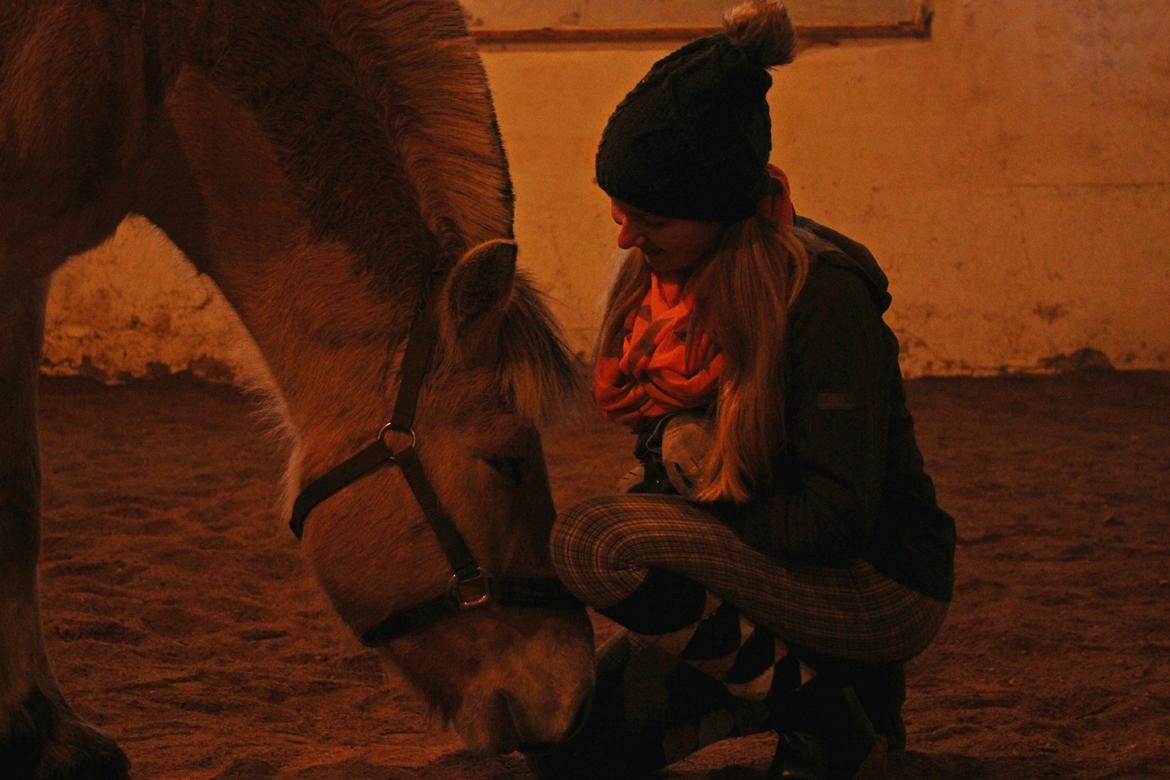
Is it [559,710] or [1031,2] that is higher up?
[1031,2]

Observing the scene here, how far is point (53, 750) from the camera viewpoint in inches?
77.3

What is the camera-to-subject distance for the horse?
5.23ft

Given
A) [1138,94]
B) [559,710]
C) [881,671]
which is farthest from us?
[1138,94]

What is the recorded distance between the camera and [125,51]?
1605 millimetres

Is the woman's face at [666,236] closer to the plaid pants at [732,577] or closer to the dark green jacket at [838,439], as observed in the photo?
the dark green jacket at [838,439]

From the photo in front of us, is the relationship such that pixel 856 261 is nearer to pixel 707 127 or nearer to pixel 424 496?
pixel 707 127

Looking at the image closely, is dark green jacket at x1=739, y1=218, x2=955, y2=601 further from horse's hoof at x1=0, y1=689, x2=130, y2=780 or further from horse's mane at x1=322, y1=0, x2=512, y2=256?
horse's hoof at x1=0, y1=689, x2=130, y2=780

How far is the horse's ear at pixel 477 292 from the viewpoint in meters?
1.49

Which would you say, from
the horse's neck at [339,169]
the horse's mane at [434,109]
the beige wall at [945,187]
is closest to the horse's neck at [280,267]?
the horse's neck at [339,169]

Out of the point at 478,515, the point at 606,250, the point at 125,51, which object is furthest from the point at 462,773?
the point at 606,250

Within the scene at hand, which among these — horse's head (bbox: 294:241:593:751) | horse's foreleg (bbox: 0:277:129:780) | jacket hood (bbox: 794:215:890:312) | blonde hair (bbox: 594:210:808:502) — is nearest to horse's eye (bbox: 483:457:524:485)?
horse's head (bbox: 294:241:593:751)

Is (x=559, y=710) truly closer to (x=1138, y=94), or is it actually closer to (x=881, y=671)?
(x=881, y=671)

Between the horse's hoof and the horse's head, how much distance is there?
1.97 feet

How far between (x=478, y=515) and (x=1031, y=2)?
4797mm
